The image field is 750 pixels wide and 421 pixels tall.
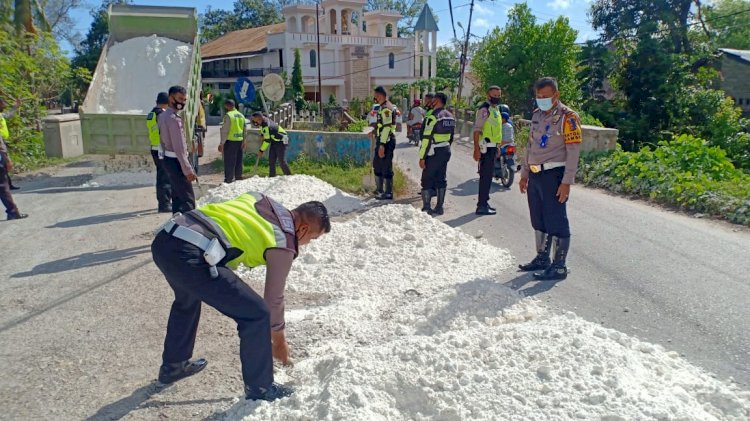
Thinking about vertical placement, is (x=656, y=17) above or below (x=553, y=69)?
above

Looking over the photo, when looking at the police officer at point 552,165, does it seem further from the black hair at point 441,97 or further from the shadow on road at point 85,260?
the shadow on road at point 85,260

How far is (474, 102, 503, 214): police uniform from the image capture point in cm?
904

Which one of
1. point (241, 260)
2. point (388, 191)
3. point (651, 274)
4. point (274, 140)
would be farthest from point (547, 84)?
point (274, 140)

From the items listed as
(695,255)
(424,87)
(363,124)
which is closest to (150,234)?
(695,255)

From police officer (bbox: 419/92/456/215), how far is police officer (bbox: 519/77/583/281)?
289cm

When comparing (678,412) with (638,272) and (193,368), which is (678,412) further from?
(638,272)

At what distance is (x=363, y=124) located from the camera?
20688 millimetres

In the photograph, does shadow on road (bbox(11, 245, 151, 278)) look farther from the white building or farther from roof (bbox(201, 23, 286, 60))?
roof (bbox(201, 23, 286, 60))

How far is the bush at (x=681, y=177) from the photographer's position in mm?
8648

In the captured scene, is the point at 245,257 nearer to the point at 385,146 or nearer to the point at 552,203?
the point at 552,203

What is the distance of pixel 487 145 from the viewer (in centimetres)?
909

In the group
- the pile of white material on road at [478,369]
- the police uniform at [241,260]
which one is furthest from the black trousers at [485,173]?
the police uniform at [241,260]

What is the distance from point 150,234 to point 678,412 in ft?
23.2

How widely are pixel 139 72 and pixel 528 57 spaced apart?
582 inches
